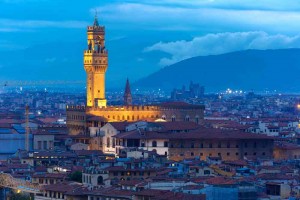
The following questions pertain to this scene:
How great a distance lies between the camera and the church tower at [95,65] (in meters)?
107

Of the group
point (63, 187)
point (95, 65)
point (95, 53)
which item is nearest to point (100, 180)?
point (63, 187)

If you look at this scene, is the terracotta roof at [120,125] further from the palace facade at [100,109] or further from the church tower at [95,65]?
the church tower at [95,65]

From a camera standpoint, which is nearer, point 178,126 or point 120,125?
point 178,126

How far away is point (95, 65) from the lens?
109m

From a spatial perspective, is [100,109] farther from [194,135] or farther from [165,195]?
[165,195]

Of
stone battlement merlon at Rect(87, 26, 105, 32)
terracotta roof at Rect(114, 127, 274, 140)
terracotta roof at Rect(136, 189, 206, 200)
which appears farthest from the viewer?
stone battlement merlon at Rect(87, 26, 105, 32)

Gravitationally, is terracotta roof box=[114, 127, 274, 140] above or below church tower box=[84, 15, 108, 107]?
below

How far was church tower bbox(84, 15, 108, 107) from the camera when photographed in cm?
10688

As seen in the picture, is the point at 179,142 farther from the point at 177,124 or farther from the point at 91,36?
the point at 91,36

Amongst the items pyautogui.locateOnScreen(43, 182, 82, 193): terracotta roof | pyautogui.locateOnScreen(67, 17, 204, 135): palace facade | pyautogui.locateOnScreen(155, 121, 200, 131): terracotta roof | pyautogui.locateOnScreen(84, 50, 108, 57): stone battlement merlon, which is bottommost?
pyautogui.locateOnScreen(43, 182, 82, 193): terracotta roof

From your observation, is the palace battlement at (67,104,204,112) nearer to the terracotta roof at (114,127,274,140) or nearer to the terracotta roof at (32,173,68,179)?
the terracotta roof at (114,127,274,140)

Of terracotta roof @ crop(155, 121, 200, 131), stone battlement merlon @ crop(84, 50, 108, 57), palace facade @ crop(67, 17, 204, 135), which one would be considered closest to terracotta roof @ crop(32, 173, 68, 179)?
terracotta roof @ crop(155, 121, 200, 131)

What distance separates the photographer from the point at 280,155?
3514 inches

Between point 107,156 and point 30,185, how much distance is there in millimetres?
13997
